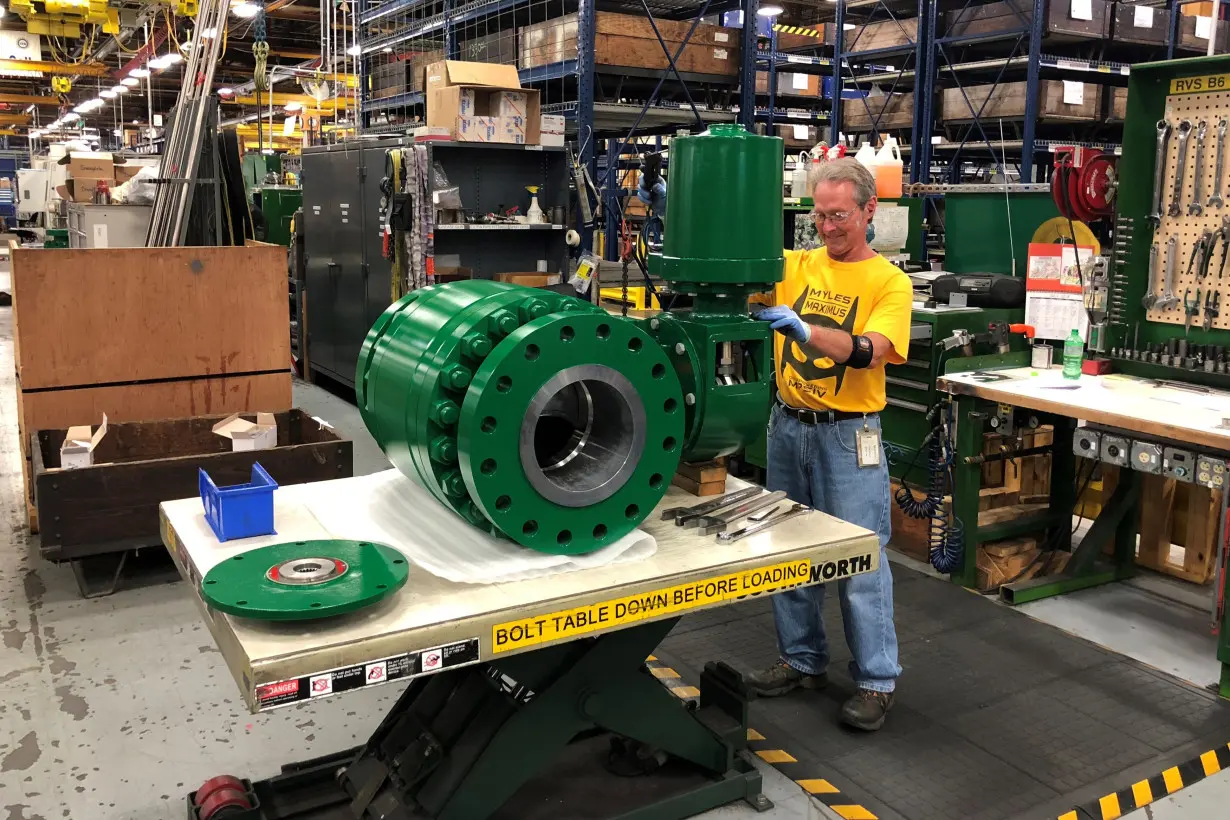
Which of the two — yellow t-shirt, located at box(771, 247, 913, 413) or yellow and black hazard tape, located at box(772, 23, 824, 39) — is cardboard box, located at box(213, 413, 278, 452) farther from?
yellow and black hazard tape, located at box(772, 23, 824, 39)

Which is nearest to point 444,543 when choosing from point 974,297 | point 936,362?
point 936,362

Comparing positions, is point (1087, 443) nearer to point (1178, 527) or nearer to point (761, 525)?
point (1178, 527)

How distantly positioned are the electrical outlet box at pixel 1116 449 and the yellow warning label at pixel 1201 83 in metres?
1.22

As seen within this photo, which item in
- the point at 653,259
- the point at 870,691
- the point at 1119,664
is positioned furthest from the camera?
the point at 1119,664

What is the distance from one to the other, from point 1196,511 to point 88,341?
417 centimetres

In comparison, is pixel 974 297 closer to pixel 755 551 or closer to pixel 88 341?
pixel 755 551

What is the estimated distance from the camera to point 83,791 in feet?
7.68

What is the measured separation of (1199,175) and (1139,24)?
411 centimetres

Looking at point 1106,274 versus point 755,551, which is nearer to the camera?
point 755,551

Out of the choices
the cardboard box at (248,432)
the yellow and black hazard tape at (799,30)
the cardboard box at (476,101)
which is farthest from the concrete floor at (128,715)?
the yellow and black hazard tape at (799,30)

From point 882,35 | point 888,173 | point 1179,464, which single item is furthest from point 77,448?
point 882,35

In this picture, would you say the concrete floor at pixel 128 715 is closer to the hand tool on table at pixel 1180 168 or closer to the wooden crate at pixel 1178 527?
the wooden crate at pixel 1178 527

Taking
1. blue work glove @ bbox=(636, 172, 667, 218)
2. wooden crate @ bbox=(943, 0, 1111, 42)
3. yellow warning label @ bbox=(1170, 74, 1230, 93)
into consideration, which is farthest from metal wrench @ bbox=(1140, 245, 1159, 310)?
wooden crate @ bbox=(943, 0, 1111, 42)

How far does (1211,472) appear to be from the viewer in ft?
9.35
